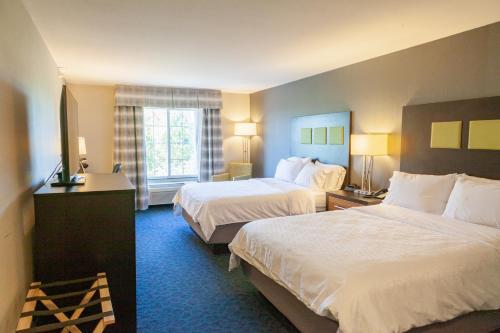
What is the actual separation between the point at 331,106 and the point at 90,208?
12.1 ft

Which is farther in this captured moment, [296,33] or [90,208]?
[296,33]

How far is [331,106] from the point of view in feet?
15.5

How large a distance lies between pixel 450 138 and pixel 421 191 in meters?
0.60

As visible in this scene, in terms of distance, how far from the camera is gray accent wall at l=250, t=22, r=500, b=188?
9.51 ft

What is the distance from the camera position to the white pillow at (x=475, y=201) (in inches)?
97.0

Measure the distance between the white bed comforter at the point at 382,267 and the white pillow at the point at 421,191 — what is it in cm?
24

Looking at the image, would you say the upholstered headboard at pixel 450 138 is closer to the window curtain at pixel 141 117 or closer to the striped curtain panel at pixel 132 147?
the window curtain at pixel 141 117

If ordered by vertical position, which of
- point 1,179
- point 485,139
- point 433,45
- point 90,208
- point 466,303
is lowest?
point 466,303

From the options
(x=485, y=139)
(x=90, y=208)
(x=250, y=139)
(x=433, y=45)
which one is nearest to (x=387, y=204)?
(x=485, y=139)

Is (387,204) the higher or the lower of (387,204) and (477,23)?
Answer: the lower

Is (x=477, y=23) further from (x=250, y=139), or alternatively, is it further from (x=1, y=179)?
(x=250, y=139)

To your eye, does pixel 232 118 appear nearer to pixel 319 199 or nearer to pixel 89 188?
pixel 319 199

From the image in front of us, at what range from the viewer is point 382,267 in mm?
1856

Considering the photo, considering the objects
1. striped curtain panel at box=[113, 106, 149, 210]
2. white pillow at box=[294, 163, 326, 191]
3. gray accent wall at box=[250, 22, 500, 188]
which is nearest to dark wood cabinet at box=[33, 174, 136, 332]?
white pillow at box=[294, 163, 326, 191]
